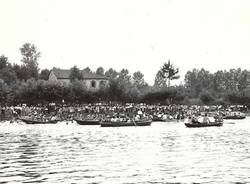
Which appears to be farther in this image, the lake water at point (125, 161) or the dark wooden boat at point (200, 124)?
the dark wooden boat at point (200, 124)

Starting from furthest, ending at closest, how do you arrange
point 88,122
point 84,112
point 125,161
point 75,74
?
1. point 75,74
2. point 84,112
3. point 88,122
4. point 125,161

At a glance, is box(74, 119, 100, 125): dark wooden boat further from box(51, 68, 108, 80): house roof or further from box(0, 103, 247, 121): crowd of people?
box(51, 68, 108, 80): house roof

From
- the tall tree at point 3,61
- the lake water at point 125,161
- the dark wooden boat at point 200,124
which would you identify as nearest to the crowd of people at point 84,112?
the dark wooden boat at point 200,124

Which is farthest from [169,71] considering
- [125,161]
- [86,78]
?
[125,161]

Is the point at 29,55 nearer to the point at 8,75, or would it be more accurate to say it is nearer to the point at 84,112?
the point at 8,75

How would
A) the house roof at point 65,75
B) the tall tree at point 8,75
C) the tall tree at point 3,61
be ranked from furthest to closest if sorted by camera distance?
the tall tree at point 3,61 → the house roof at point 65,75 → the tall tree at point 8,75

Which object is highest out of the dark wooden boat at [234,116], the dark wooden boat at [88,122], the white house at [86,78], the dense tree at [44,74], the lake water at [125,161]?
the dense tree at [44,74]

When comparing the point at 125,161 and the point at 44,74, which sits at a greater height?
the point at 44,74

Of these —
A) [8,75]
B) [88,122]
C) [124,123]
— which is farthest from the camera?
[8,75]

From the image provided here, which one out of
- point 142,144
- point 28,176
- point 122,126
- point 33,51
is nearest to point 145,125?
point 122,126

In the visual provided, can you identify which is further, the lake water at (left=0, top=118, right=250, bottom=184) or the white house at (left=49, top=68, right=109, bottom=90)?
the white house at (left=49, top=68, right=109, bottom=90)

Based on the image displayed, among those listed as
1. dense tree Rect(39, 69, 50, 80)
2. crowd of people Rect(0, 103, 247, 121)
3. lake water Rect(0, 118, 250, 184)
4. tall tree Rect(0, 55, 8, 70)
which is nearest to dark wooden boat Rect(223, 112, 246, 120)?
crowd of people Rect(0, 103, 247, 121)

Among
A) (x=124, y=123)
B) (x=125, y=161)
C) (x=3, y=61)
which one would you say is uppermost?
(x=3, y=61)

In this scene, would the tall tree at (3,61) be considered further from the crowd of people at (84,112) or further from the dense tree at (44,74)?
the crowd of people at (84,112)
